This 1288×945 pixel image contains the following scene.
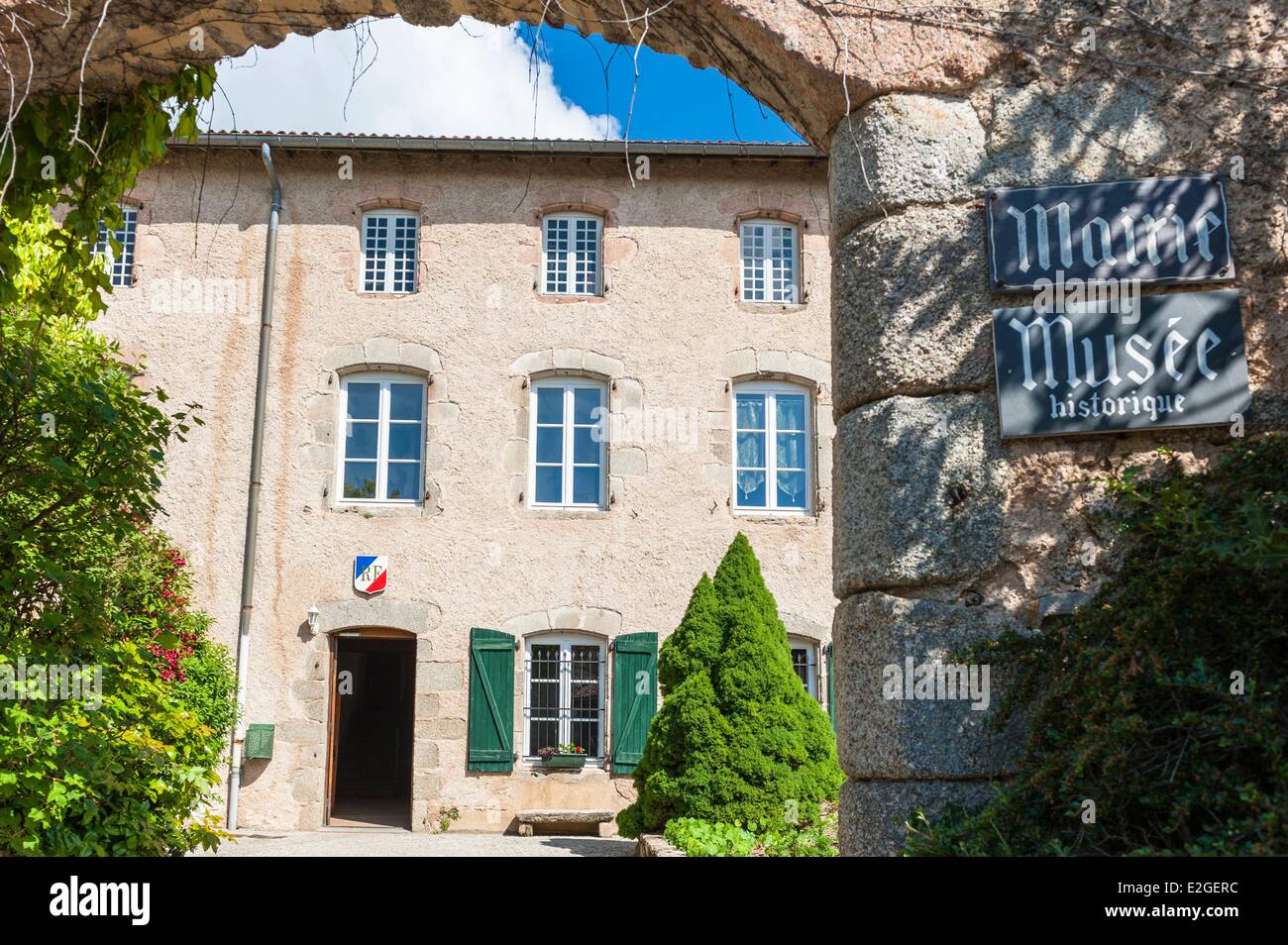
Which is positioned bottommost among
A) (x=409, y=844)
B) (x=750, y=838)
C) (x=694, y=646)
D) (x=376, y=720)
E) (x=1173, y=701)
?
(x=409, y=844)

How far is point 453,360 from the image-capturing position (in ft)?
40.6

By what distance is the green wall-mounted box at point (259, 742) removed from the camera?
37.7ft

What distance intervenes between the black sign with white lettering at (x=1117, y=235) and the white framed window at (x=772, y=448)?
9.53 m

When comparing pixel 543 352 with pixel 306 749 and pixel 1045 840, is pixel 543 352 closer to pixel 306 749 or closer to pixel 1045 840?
pixel 306 749

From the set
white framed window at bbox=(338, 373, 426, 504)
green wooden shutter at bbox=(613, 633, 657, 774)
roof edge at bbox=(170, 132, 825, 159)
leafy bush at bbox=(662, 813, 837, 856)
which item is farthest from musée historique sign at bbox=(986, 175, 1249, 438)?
white framed window at bbox=(338, 373, 426, 504)

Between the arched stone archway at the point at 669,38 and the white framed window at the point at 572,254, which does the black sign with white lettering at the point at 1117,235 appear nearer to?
the arched stone archway at the point at 669,38

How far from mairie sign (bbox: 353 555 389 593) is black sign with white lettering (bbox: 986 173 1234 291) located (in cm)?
988

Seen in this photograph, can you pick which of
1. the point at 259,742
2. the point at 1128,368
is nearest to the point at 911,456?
the point at 1128,368

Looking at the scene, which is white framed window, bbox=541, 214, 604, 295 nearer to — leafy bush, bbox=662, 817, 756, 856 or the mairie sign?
the mairie sign

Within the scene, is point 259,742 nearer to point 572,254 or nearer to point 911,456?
point 572,254

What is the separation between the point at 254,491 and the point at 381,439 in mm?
1420

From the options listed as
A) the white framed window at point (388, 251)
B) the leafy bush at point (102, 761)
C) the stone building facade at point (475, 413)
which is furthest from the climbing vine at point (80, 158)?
the white framed window at point (388, 251)

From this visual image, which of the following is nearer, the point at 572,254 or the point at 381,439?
the point at 381,439

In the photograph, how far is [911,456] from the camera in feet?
8.89
